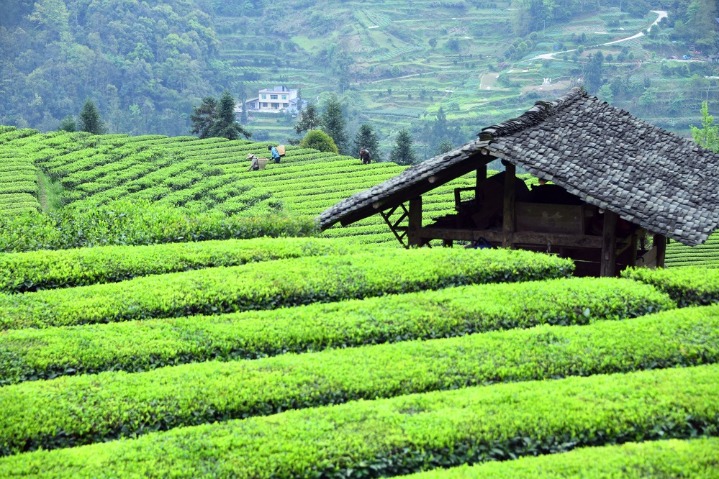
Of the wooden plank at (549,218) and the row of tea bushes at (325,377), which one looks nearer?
the row of tea bushes at (325,377)

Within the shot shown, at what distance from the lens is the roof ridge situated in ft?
53.7

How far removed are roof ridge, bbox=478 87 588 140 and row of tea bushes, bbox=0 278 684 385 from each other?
15.0ft

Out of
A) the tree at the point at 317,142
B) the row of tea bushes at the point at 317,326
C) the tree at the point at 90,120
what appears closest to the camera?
the row of tea bushes at the point at 317,326

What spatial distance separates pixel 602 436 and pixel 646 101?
92.1m

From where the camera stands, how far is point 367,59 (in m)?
118

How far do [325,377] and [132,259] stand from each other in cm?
485

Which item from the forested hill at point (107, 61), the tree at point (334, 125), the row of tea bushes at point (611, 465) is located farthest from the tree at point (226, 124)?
the row of tea bushes at point (611, 465)

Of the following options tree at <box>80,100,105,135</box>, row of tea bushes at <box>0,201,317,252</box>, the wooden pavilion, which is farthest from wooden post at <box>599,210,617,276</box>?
tree at <box>80,100,105,135</box>

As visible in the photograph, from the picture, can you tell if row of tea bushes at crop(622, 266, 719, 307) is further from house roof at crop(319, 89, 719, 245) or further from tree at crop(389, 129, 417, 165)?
tree at crop(389, 129, 417, 165)

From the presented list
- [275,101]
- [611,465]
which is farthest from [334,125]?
[275,101]

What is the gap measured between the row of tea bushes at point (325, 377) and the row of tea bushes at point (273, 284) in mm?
1871

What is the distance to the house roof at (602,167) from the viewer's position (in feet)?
50.8

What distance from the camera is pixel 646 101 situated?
95.5m

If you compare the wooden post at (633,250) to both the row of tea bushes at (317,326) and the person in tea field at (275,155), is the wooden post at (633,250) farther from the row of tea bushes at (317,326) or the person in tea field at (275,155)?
the person in tea field at (275,155)
